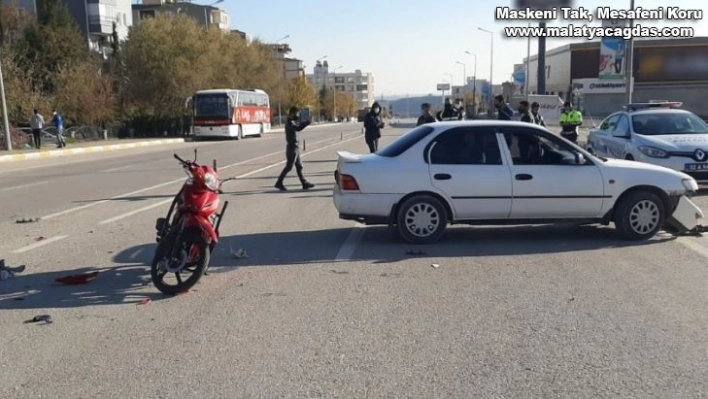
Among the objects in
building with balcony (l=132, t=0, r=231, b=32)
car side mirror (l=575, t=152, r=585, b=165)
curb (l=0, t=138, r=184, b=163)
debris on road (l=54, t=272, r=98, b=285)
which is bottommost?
curb (l=0, t=138, r=184, b=163)

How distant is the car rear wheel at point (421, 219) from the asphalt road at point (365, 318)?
0.21m

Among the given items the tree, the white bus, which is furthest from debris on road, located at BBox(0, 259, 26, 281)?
the tree

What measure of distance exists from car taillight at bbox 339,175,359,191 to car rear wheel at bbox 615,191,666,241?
11.0ft

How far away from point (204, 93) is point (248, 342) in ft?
135

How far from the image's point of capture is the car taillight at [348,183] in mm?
8422

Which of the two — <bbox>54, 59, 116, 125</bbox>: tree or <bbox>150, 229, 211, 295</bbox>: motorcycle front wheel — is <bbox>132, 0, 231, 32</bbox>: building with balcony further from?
<bbox>150, 229, 211, 295</bbox>: motorcycle front wheel

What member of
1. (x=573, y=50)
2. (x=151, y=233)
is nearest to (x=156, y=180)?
(x=151, y=233)

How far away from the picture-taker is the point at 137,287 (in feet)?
22.0

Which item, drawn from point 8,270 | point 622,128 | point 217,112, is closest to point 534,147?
point 8,270

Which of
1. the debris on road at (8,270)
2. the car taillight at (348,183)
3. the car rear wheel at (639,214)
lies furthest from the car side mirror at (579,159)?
the debris on road at (8,270)

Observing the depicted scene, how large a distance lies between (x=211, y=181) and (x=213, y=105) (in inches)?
1542

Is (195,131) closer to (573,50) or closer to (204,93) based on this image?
(204,93)

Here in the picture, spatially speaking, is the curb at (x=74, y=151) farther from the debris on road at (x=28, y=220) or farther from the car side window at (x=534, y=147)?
the car side window at (x=534, y=147)

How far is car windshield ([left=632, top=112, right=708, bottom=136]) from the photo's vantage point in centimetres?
1356
